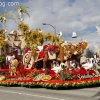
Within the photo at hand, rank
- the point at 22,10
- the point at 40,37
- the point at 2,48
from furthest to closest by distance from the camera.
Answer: the point at 22,10 < the point at 40,37 < the point at 2,48

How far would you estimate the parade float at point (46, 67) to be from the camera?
13766mm

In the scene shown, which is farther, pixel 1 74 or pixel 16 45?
pixel 16 45

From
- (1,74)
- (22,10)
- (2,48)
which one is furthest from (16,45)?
(22,10)

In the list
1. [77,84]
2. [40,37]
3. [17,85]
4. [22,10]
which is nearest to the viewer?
[77,84]

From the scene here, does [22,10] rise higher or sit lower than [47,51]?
higher

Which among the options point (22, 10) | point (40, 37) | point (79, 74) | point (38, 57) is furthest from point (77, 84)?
point (22, 10)

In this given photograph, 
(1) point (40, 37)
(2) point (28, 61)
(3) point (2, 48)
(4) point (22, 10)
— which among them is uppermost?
(4) point (22, 10)

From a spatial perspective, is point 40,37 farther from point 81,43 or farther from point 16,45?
point 81,43

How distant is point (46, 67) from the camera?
1797cm

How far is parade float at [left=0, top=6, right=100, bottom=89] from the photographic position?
1377 centimetres

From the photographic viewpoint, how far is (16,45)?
2367 centimetres

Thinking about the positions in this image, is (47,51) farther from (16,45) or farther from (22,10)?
Answer: (22,10)

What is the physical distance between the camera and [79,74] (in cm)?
1437

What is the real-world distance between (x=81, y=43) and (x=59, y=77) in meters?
3.81
